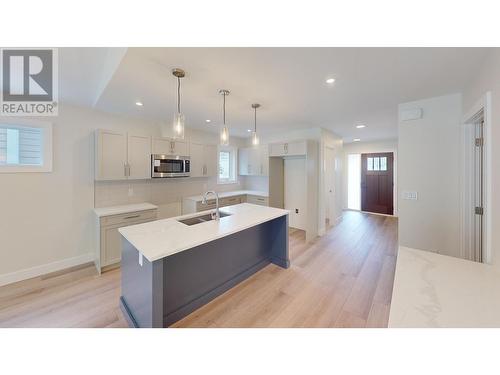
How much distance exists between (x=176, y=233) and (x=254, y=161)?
3.50 metres

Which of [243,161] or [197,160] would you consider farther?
[243,161]

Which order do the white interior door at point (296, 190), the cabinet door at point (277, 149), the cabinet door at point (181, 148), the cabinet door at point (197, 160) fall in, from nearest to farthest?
the cabinet door at point (181, 148)
the cabinet door at point (197, 160)
the cabinet door at point (277, 149)
the white interior door at point (296, 190)

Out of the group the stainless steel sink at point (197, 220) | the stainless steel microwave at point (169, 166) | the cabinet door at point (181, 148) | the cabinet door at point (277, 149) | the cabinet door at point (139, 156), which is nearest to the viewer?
the stainless steel sink at point (197, 220)

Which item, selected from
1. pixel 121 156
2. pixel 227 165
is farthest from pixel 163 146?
pixel 227 165

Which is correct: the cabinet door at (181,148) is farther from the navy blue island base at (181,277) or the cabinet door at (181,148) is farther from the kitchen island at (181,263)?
the navy blue island base at (181,277)

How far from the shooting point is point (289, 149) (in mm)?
4227

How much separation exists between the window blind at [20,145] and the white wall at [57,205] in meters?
A: 0.17

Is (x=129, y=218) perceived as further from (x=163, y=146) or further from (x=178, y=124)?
(x=178, y=124)

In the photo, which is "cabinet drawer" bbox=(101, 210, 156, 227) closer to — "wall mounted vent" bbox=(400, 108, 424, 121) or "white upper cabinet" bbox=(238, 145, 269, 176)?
"white upper cabinet" bbox=(238, 145, 269, 176)

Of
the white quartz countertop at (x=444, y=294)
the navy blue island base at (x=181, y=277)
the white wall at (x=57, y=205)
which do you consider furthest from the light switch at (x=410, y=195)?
the white wall at (x=57, y=205)

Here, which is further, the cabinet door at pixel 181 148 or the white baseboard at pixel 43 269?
the cabinet door at pixel 181 148

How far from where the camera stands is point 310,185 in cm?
402

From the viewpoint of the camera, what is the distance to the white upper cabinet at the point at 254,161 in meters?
4.77
